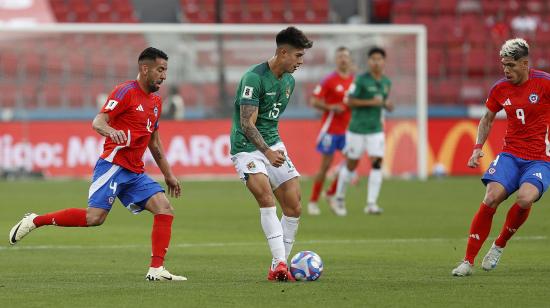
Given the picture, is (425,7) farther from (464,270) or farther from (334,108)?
(464,270)

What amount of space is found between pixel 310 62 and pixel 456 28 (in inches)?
289

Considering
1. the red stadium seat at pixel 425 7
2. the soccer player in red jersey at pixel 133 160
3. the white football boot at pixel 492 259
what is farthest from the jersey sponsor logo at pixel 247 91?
the red stadium seat at pixel 425 7

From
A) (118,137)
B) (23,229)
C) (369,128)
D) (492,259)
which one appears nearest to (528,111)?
(492,259)

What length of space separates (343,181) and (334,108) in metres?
1.40

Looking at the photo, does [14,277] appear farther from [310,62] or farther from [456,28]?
[456,28]

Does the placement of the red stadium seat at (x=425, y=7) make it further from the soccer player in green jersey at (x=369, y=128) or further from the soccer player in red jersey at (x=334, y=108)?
the soccer player in green jersey at (x=369, y=128)

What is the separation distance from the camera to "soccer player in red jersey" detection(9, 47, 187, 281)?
10305 mm

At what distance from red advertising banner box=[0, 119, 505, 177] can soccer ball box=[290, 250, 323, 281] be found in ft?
→ 63.3

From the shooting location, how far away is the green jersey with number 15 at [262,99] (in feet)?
33.4

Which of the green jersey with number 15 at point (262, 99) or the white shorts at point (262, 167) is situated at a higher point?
the green jersey with number 15 at point (262, 99)

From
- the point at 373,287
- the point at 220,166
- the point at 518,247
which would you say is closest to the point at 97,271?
the point at 373,287

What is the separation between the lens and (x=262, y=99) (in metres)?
10.4

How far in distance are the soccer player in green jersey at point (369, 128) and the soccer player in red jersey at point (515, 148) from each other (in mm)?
8127

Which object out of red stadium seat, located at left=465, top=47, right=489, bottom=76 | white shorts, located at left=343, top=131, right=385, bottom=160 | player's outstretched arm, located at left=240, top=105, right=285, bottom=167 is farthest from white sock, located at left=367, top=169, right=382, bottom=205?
red stadium seat, located at left=465, top=47, right=489, bottom=76
